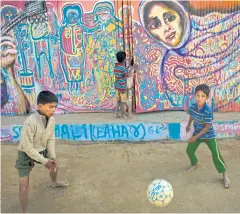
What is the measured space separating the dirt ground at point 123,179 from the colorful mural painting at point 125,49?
3.24ft

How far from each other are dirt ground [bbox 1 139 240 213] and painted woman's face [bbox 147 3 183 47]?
6.10 feet

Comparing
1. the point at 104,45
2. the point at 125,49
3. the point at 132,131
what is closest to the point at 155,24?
the point at 125,49

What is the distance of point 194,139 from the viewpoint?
397 centimetres

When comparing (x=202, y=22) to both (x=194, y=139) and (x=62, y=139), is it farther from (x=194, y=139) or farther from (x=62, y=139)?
(x=62, y=139)

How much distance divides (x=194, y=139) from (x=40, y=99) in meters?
1.94

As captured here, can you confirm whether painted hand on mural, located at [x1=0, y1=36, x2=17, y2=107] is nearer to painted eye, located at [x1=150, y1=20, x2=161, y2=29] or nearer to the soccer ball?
painted eye, located at [x1=150, y1=20, x2=161, y2=29]

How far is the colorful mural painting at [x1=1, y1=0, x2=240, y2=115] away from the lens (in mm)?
5562

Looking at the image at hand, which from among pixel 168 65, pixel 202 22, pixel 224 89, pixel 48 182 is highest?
pixel 202 22

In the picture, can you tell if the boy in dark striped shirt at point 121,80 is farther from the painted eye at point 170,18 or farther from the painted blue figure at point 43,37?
the painted blue figure at point 43,37

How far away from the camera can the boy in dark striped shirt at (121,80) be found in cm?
554

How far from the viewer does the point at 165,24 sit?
5.57 meters

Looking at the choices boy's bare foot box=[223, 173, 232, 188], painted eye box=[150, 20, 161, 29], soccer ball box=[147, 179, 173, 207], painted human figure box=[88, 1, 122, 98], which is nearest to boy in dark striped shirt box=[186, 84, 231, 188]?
boy's bare foot box=[223, 173, 232, 188]

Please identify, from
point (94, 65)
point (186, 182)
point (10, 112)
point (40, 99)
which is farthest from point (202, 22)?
point (10, 112)

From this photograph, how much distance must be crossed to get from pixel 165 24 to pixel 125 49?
823 mm
